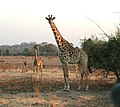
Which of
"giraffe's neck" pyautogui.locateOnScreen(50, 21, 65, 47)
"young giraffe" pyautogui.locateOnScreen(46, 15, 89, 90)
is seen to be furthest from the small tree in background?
"giraffe's neck" pyautogui.locateOnScreen(50, 21, 65, 47)

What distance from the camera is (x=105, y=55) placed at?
1546 cm

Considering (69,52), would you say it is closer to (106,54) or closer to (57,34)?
(57,34)

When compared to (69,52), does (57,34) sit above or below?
above

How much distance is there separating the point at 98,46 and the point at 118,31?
66.8 inches

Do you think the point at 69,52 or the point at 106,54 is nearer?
the point at 69,52

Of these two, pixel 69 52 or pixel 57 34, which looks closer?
pixel 69 52

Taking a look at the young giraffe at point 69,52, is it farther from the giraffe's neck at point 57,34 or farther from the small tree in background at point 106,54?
the small tree in background at point 106,54

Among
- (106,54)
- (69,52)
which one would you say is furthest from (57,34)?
(106,54)

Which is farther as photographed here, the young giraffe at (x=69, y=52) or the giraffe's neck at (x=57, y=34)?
the giraffe's neck at (x=57, y=34)

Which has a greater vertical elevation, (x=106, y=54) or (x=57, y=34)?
(x=57, y=34)

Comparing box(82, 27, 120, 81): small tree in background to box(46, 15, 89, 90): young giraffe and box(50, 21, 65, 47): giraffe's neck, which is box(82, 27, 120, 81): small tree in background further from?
box(50, 21, 65, 47): giraffe's neck

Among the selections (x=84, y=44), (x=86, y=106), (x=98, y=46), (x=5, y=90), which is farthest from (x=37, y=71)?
(x=86, y=106)

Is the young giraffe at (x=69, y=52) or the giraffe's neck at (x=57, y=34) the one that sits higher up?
the giraffe's neck at (x=57, y=34)

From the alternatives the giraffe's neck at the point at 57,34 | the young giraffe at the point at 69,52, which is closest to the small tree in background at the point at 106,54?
the young giraffe at the point at 69,52
